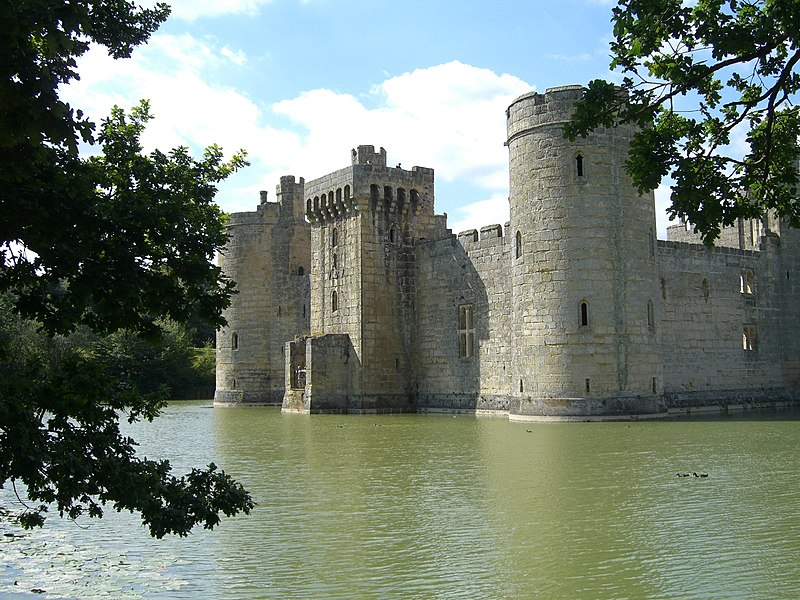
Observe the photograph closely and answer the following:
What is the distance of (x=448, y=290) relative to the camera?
30188 millimetres

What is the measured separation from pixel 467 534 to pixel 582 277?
49.9 ft

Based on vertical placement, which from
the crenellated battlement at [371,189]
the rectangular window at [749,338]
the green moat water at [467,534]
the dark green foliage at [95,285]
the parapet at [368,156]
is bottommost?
the green moat water at [467,534]

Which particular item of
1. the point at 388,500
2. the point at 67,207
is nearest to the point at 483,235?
the point at 388,500

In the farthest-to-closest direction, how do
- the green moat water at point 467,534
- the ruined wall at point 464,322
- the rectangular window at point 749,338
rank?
1. the rectangular window at point 749,338
2. the ruined wall at point 464,322
3. the green moat water at point 467,534

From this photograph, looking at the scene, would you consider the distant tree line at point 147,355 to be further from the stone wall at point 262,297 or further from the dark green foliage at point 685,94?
the dark green foliage at point 685,94

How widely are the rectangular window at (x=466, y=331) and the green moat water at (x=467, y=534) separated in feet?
40.4

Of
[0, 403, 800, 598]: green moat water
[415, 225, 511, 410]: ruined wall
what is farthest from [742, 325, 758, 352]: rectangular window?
[0, 403, 800, 598]: green moat water

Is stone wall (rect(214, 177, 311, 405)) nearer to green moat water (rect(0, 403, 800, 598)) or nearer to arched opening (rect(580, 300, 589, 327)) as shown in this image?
arched opening (rect(580, 300, 589, 327))

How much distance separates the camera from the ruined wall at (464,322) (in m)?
28.1

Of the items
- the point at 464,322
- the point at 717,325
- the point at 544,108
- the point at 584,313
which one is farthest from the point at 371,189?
the point at 717,325

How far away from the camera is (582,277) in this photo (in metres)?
23.6

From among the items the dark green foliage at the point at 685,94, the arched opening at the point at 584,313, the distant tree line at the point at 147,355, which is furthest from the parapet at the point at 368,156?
the dark green foliage at the point at 685,94

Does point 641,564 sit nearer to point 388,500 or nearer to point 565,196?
point 388,500

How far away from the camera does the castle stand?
77.9ft
